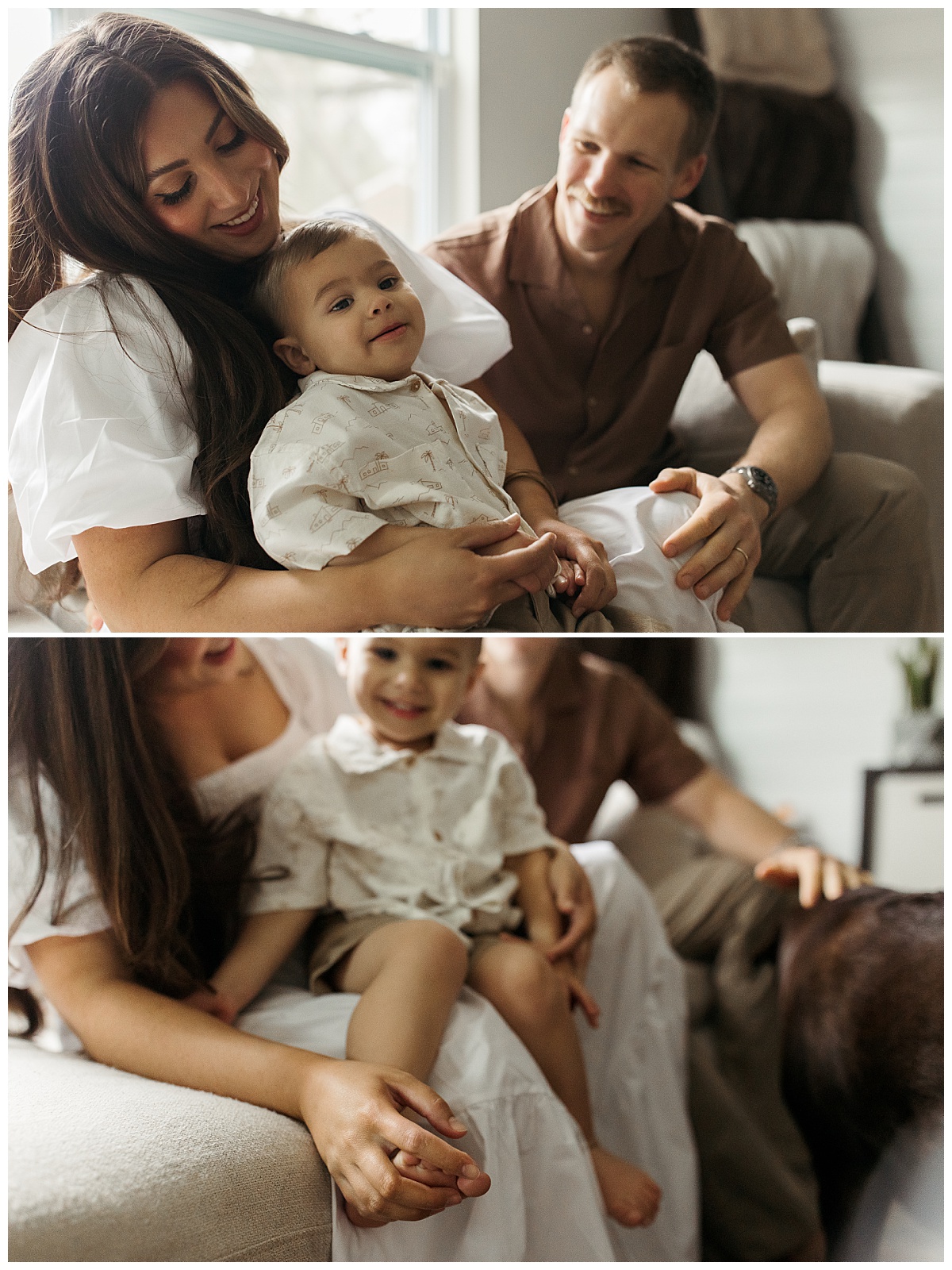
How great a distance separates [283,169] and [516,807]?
52 cm

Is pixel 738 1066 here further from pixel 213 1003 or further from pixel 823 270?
pixel 823 270

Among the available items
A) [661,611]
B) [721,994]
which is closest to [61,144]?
[661,611]

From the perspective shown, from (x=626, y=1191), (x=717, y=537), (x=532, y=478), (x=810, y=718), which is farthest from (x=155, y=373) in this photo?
(x=810, y=718)

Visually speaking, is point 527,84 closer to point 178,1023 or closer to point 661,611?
point 661,611

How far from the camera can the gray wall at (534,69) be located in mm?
771

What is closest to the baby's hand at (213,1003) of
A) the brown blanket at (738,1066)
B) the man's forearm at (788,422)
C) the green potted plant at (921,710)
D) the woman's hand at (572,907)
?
the woman's hand at (572,907)

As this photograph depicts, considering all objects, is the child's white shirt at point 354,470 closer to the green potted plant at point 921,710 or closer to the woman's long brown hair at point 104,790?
the woman's long brown hair at point 104,790

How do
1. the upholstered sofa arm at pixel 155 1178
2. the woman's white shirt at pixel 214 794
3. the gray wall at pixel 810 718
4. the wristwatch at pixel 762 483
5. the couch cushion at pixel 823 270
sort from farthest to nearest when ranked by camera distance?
the gray wall at pixel 810 718 → the couch cushion at pixel 823 270 → the wristwatch at pixel 762 483 → the woman's white shirt at pixel 214 794 → the upholstered sofa arm at pixel 155 1178

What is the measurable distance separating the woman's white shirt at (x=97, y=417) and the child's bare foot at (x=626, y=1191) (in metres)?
0.58

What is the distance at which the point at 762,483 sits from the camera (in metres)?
0.77

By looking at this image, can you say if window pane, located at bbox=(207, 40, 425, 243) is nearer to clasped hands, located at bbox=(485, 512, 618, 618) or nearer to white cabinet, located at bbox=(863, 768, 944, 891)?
clasped hands, located at bbox=(485, 512, 618, 618)

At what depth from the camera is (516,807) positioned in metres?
0.81

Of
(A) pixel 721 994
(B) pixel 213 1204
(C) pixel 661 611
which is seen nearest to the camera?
(B) pixel 213 1204

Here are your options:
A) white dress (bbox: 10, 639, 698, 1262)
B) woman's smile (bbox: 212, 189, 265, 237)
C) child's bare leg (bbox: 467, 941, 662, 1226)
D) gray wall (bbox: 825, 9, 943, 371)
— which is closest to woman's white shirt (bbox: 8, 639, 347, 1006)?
white dress (bbox: 10, 639, 698, 1262)
